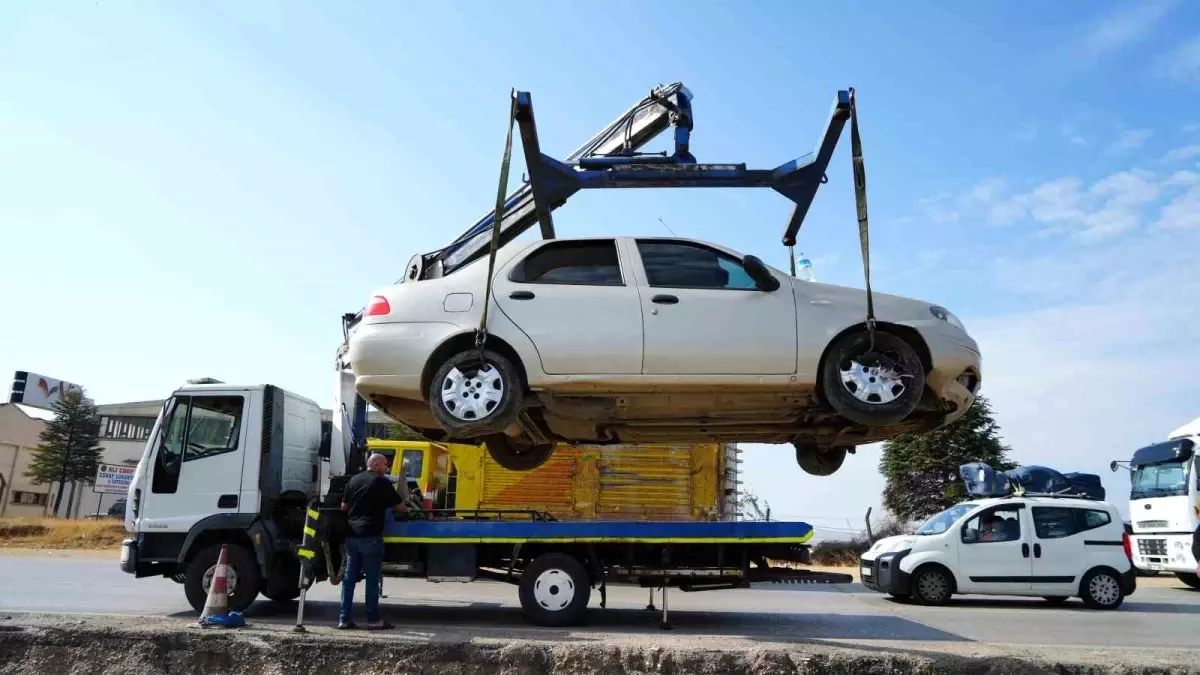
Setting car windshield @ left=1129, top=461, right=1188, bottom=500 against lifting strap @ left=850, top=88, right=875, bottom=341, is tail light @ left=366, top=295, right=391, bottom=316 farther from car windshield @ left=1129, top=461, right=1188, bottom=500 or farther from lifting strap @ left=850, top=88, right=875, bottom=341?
car windshield @ left=1129, top=461, right=1188, bottom=500

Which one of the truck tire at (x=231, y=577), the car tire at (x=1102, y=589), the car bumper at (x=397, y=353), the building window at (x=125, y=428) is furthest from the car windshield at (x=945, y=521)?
the building window at (x=125, y=428)

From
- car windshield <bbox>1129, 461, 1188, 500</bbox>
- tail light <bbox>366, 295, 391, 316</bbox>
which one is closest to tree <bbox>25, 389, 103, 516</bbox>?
tail light <bbox>366, 295, 391, 316</bbox>

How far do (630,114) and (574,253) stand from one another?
4652mm

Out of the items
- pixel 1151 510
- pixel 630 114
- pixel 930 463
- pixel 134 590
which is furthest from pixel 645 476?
pixel 930 463

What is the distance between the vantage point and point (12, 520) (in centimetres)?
2362

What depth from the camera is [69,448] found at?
36875 millimetres

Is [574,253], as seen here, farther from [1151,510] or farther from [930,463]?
[930,463]

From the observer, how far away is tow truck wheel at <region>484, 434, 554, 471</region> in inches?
271

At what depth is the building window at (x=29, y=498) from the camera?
4053 centimetres

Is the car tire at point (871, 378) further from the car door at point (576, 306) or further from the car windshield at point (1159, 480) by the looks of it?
the car windshield at point (1159, 480)

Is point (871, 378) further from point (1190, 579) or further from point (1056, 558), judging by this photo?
point (1190, 579)

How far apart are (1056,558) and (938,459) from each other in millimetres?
13291

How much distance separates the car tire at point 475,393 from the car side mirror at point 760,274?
1646 millimetres

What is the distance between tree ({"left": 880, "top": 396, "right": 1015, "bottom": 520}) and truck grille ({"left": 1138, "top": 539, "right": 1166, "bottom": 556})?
8.40 meters
